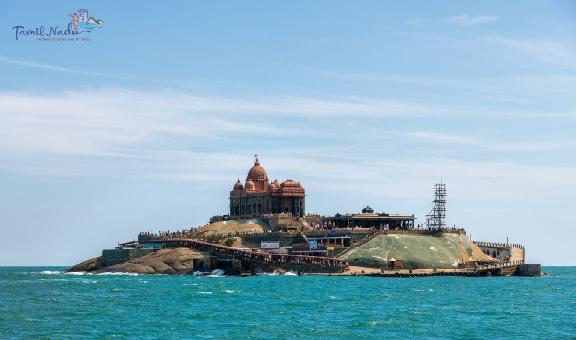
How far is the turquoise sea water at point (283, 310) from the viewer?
81625 millimetres

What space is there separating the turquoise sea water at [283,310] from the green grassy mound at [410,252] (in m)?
33.4

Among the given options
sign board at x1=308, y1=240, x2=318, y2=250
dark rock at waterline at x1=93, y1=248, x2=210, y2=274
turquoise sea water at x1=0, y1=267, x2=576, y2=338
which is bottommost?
turquoise sea water at x1=0, y1=267, x2=576, y2=338

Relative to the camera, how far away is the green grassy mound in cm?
18325

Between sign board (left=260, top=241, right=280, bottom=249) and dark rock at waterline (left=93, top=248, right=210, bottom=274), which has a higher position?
sign board (left=260, top=241, right=280, bottom=249)

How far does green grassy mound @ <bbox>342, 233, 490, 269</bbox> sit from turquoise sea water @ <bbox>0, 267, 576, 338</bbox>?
33367 mm

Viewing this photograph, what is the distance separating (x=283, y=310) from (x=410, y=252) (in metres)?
88.5

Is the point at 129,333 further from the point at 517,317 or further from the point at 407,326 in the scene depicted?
the point at 517,317

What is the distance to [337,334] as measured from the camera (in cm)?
8012

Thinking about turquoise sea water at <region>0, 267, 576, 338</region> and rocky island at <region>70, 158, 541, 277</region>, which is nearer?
turquoise sea water at <region>0, 267, 576, 338</region>

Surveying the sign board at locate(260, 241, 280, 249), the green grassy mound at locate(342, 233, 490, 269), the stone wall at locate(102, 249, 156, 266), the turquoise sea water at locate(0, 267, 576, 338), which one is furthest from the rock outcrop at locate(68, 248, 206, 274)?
the turquoise sea water at locate(0, 267, 576, 338)

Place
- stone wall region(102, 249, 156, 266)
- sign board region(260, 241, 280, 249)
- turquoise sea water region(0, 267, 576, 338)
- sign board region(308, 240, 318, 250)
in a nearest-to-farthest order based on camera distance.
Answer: turquoise sea water region(0, 267, 576, 338) < sign board region(308, 240, 318, 250) < stone wall region(102, 249, 156, 266) < sign board region(260, 241, 280, 249)

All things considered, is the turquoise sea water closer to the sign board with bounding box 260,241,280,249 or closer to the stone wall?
the stone wall

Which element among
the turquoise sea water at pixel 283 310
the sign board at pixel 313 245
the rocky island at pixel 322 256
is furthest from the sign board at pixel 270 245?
the turquoise sea water at pixel 283 310

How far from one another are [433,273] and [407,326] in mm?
96747
